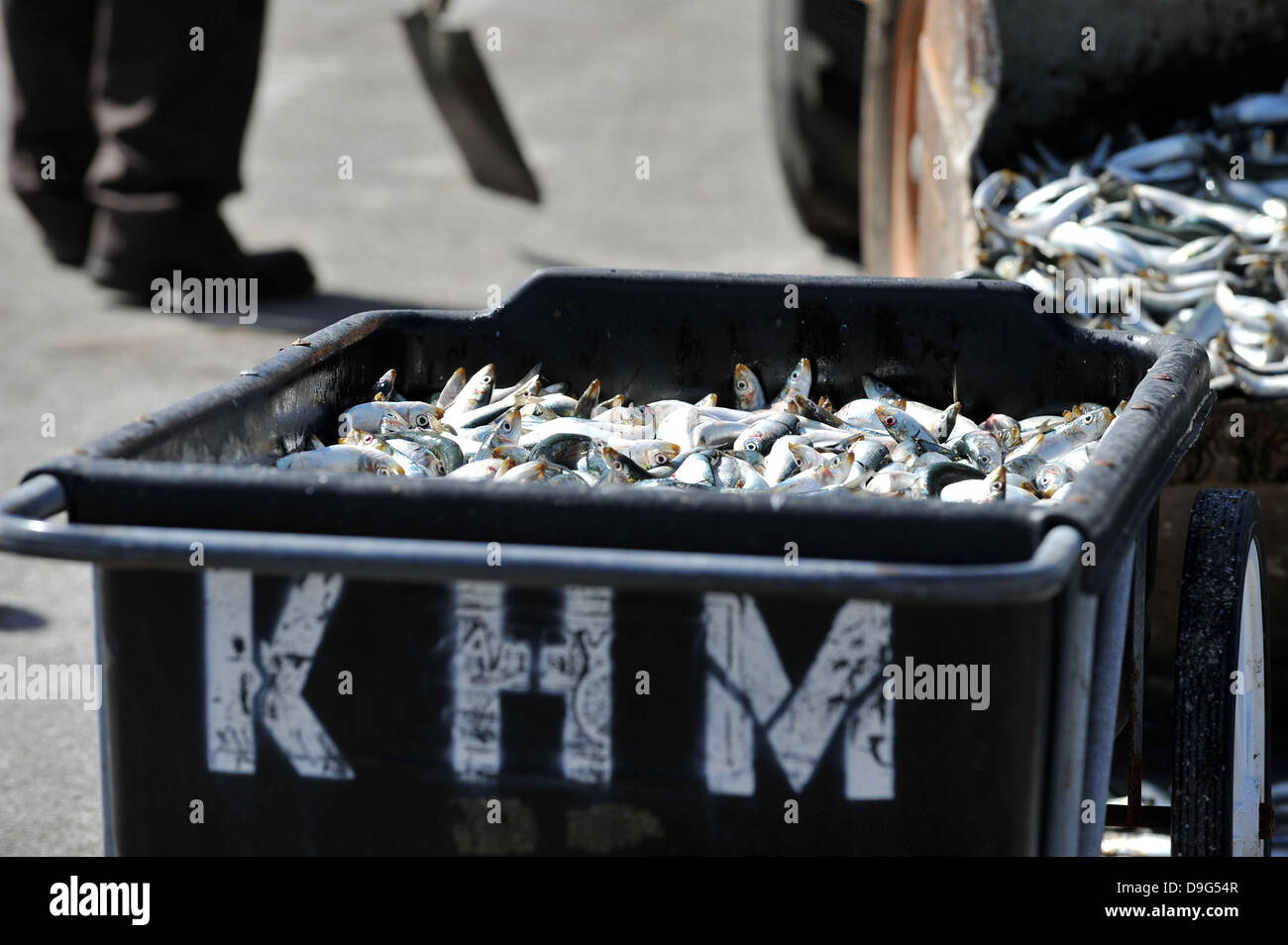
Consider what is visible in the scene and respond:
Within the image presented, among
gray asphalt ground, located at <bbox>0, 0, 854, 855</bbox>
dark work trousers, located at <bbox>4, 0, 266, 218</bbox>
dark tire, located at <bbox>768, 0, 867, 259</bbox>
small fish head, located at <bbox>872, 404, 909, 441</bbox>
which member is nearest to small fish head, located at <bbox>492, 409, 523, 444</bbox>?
small fish head, located at <bbox>872, 404, 909, 441</bbox>

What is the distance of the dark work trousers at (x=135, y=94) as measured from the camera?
6.18m

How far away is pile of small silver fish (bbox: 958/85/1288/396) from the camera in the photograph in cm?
362

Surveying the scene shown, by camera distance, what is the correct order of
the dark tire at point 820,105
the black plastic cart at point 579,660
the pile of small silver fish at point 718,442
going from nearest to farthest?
the black plastic cart at point 579,660, the pile of small silver fish at point 718,442, the dark tire at point 820,105

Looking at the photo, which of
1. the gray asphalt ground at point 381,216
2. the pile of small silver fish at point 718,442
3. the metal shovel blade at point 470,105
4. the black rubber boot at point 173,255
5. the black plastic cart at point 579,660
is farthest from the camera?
the metal shovel blade at point 470,105

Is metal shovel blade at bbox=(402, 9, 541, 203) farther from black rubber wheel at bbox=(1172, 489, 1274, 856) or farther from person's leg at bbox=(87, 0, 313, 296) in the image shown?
black rubber wheel at bbox=(1172, 489, 1274, 856)

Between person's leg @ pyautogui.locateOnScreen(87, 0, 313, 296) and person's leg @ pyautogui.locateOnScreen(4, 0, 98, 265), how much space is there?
0.25 metres

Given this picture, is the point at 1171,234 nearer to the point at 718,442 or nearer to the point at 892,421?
the point at 892,421

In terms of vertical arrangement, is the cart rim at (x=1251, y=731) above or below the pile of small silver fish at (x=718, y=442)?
below

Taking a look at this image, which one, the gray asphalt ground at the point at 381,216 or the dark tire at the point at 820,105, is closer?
the gray asphalt ground at the point at 381,216

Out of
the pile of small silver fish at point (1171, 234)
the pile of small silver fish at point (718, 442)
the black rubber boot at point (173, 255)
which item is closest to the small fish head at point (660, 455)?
the pile of small silver fish at point (718, 442)

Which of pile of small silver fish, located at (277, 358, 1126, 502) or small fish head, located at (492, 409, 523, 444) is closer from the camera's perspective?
pile of small silver fish, located at (277, 358, 1126, 502)

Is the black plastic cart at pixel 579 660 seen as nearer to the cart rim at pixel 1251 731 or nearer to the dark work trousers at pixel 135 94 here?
the cart rim at pixel 1251 731
